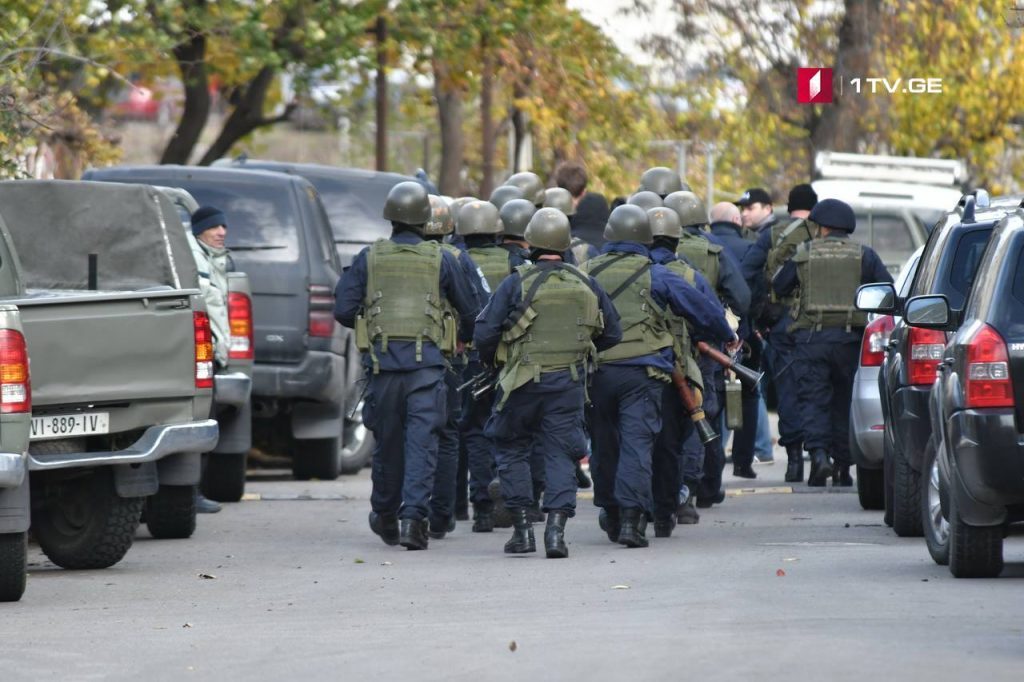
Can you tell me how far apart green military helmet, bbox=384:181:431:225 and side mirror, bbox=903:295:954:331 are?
110 inches

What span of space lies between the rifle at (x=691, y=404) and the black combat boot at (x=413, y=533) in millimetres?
1418

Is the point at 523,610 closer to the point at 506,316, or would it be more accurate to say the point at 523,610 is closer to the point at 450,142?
the point at 506,316

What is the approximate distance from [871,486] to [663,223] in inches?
97.1

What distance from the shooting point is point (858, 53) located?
32.5 meters

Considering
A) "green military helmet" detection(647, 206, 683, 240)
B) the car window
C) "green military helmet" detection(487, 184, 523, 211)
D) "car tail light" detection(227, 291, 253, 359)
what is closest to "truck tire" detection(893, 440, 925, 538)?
"green military helmet" detection(647, 206, 683, 240)

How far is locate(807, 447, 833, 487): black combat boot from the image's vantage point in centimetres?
1506

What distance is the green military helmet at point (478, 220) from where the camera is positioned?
12711mm

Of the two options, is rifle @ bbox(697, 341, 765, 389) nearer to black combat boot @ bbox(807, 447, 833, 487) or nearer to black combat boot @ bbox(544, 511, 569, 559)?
black combat boot @ bbox(544, 511, 569, 559)

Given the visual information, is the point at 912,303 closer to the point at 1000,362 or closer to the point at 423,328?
the point at 1000,362

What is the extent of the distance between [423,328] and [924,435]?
7.96ft

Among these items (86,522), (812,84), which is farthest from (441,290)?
(812,84)

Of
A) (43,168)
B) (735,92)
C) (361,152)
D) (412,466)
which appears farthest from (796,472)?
(361,152)

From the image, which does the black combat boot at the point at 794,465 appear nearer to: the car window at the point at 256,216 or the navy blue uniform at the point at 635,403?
the car window at the point at 256,216

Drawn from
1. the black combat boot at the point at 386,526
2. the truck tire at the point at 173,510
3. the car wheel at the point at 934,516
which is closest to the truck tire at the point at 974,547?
the car wheel at the point at 934,516
